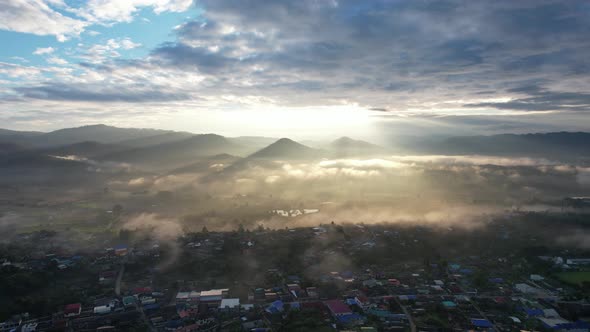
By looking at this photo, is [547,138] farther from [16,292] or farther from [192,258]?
[16,292]

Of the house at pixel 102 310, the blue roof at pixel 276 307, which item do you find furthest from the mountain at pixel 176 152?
the blue roof at pixel 276 307

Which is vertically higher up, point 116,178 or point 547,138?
point 547,138

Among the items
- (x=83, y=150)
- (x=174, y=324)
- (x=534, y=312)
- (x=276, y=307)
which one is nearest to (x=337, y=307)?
(x=276, y=307)

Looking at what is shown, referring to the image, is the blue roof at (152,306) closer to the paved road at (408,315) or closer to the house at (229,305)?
the house at (229,305)

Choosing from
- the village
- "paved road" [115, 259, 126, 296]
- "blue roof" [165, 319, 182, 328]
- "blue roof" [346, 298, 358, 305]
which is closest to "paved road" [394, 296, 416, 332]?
the village

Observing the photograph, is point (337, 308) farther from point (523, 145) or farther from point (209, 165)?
point (523, 145)

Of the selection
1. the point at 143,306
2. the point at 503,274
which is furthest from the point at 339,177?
the point at 143,306

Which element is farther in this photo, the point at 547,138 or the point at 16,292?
the point at 547,138
